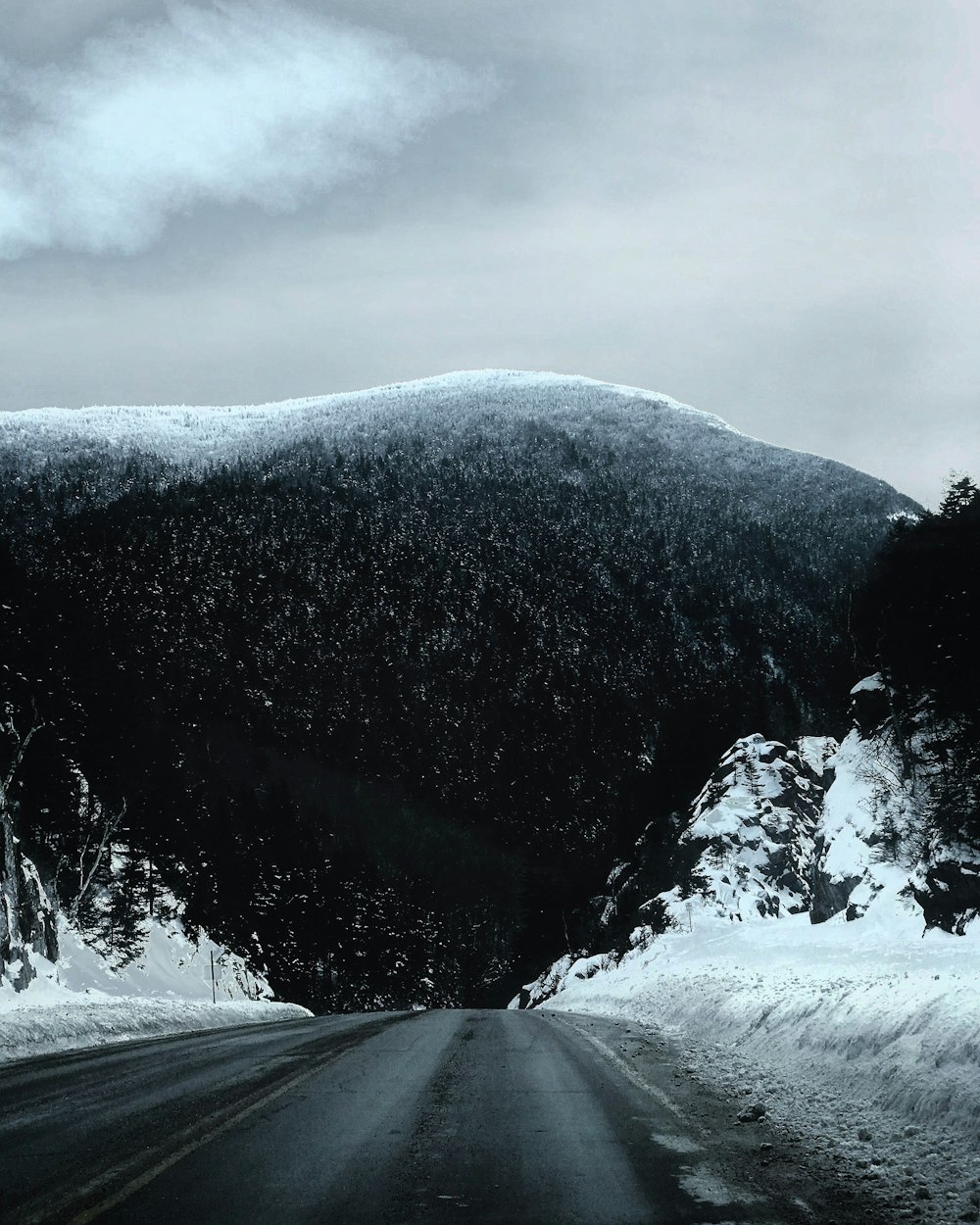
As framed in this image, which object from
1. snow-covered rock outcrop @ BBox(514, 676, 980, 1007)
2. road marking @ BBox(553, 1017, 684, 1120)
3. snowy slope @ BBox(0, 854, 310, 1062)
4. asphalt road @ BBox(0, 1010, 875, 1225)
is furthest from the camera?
snow-covered rock outcrop @ BBox(514, 676, 980, 1007)

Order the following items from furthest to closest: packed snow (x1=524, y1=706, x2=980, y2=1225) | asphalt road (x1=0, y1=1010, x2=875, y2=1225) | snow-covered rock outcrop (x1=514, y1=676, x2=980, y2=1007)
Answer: snow-covered rock outcrop (x1=514, y1=676, x2=980, y2=1007), packed snow (x1=524, y1=706, x2=980, y2=1225), asphalt road (x1=0, y1=1010, x2=875, y2=1225)

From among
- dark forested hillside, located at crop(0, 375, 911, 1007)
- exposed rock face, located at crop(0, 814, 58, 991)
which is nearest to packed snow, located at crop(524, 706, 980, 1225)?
dark forested hillside, located at crop(0, 375, 911, 1007)

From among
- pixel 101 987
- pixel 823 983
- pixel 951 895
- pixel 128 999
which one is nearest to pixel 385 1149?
pixel 823 983

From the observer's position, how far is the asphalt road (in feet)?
18.5

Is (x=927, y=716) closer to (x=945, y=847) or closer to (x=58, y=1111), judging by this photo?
(x=945, y=847)

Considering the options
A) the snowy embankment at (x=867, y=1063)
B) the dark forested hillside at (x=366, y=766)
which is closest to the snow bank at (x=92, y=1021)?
the snowy embankment at (x=867, y=1063)

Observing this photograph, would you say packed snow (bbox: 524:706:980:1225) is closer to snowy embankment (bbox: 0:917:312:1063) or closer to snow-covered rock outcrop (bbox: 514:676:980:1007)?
snow-covered rock outcrop (bbox: 514:676:980:1007)

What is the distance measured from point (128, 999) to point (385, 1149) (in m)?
22.1

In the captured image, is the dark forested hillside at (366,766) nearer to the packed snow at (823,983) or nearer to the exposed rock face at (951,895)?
the packed snow at (823,983)

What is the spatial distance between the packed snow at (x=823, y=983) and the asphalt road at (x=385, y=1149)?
861 millimetres

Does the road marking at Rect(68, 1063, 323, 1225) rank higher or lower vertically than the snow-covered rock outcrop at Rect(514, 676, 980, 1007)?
higher

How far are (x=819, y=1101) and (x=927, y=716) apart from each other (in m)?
31.8

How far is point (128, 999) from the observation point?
26.5 m

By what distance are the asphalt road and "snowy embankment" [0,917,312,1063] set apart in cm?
498
